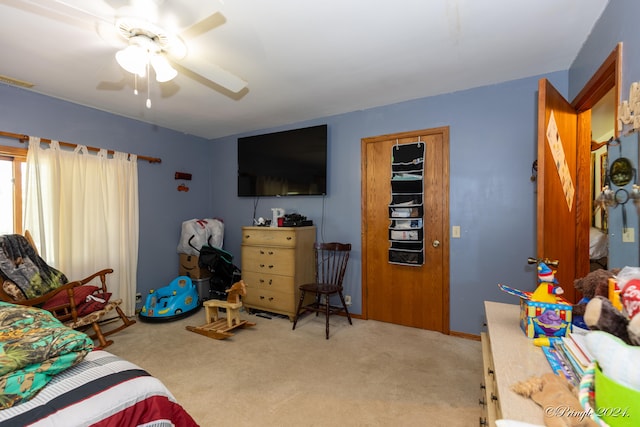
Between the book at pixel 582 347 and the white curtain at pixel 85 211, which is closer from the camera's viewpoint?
the book at pixel 582 347

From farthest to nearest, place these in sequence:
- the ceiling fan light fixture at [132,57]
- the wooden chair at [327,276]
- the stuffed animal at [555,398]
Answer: the wooden chair at [327,276] < the ceiling fan light fixture at [132,57] < the stuffed animal at [555,398]

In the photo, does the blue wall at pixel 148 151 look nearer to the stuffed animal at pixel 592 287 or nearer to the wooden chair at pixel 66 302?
the wooden chair at pixel 66 302

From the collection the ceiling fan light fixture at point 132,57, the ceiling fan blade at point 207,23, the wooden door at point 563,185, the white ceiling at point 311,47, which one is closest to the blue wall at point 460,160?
the white ceiling at point 311,47

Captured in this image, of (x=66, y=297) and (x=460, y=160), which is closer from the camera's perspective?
(x=66, y=297)

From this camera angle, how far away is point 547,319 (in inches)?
46.1

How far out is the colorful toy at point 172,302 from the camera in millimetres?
3322

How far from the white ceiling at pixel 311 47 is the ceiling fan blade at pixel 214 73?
19cm

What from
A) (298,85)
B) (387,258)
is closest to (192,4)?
(298,85)

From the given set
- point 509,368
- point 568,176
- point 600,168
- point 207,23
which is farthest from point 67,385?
point 600,168

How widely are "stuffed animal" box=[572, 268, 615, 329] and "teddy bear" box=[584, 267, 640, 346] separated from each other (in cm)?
21

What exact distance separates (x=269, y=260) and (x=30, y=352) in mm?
2409

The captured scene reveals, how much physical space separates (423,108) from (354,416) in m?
2.73

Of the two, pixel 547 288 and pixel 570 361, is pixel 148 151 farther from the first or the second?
pixel 570 361

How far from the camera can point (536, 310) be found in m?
1.19
